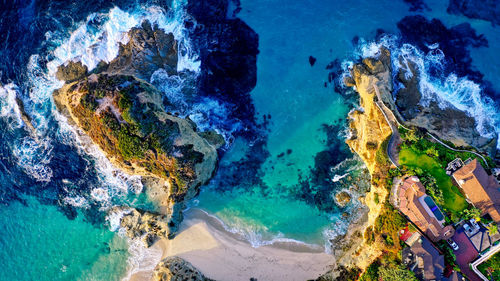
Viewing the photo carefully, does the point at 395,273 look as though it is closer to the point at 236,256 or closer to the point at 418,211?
the point at 418,211

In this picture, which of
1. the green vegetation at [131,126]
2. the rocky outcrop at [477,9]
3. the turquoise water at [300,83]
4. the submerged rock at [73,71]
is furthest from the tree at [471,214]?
the submerged rock at [73,71]

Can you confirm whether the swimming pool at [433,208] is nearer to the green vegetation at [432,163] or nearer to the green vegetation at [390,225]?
the green vegetation at [432,163]

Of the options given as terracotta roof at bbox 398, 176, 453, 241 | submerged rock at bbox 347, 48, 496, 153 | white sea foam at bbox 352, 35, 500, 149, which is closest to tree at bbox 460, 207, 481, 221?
terracotta roof at bbox 398, 176, 453, 241

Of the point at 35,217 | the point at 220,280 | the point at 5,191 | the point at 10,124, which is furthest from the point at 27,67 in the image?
the point at 220,280

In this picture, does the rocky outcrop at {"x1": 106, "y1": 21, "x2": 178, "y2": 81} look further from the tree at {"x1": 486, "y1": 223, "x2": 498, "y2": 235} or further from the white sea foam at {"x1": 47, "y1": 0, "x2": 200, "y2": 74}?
the tree at {"x1": 486, "y1": 223, "x2": 498, "y2": 235}

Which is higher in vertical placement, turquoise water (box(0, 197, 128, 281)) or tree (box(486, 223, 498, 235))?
tree (box(486, 223, 498, 235))

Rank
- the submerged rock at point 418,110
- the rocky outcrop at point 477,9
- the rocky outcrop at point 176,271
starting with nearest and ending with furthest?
the rocky outcrop at point 176,271 → the submerged rock at point 418,110 → the rocky outcrop at point 477,9
